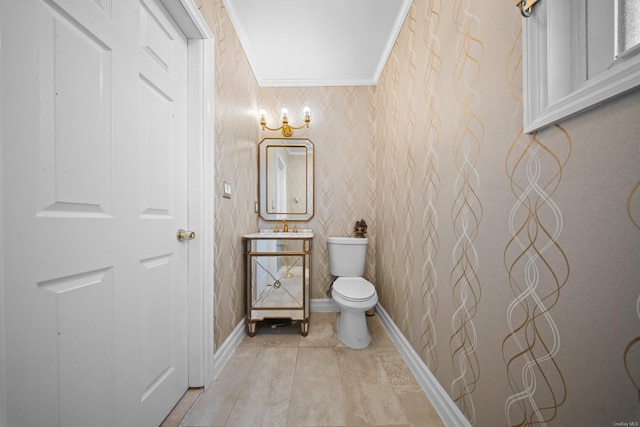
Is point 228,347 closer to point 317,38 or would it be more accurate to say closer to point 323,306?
point 323,306

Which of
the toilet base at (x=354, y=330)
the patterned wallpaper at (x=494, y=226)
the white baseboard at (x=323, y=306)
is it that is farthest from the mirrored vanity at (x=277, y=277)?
the white baseboard at (x=323, y=306)

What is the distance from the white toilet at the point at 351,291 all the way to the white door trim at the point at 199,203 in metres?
0.92

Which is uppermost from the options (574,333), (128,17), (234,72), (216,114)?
(234,72)

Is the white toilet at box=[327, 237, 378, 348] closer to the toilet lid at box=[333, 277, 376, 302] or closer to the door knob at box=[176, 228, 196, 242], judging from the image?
the toilet lid at box=[333, 277, 376, 302]

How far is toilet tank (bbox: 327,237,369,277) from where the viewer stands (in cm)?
223

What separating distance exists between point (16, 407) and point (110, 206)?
1.76ft

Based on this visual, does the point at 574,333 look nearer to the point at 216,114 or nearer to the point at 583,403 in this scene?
the point at 583,403

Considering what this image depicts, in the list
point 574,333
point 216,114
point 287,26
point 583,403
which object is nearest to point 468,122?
point 574,333

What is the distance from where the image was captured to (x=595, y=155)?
0.55 meters

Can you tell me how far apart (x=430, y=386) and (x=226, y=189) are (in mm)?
1616

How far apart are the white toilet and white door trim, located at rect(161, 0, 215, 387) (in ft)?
3.00

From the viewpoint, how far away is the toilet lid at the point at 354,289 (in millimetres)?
1707

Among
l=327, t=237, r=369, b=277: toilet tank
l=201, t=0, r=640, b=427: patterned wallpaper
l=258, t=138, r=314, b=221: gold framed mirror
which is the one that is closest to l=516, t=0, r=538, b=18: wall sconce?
l=201, t=0, r=640, b=427: patterned wallpaper

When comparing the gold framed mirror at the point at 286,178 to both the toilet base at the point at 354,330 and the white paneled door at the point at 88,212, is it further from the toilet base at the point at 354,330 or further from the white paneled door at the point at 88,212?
the white paneled door at the point at 88,212
